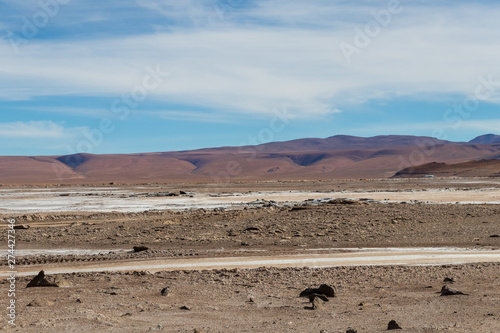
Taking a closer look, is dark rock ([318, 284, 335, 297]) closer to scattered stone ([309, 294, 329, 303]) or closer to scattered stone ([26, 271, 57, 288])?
scattered stone ([309, 294, 329, 303])

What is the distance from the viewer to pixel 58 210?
34.0m

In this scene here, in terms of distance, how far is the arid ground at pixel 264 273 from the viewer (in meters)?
8.77

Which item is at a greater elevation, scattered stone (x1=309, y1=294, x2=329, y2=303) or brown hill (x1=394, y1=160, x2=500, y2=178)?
brown hill (x1=394, y1=160, x2=500, y2=178)

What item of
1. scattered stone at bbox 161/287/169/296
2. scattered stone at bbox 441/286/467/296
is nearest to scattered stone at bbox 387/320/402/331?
scattered stone at bbox 441/286/467/296

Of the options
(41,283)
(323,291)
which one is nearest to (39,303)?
(41,283)

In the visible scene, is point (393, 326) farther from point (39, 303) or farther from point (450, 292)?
point (39, 303)

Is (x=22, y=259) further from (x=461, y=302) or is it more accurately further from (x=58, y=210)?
(x=58, y=210)

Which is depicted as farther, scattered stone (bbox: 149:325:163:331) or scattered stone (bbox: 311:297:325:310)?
scattered stone (bbox: 311:297:325:310)

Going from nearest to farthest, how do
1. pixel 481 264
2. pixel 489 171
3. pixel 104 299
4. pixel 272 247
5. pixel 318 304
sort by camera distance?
1. pixel 318 304
2. pixel 104 299
3. pixel 481 264
4. pixel 272 247
5. pixel 489 171

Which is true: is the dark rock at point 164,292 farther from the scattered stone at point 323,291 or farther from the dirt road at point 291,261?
the dirt road at point 291,261

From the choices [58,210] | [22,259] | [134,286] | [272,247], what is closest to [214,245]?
[272,247]

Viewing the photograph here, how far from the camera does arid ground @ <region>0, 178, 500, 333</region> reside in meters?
8.77

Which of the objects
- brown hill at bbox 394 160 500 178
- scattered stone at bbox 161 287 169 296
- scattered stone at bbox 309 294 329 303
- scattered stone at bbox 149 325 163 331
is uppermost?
brown hill at bbox 394 160 500 178

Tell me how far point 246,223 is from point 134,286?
12183mm
